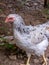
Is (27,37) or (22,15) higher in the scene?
(27,37)

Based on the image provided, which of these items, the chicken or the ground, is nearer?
the chicken

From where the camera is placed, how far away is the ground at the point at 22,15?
422cm

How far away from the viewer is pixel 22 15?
19.1 ft

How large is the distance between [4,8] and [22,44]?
2.53 m

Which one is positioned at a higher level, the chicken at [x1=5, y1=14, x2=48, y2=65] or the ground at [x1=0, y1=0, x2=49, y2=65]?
the chicken at [x1=5, y1=14, x2=48, y2=65]

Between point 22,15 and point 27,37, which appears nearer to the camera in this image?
point 27,37

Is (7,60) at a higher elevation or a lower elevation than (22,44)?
lower

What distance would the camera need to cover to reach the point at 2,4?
6348 mm

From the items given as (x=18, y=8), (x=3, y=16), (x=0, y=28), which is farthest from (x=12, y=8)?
(x=0, y=28)

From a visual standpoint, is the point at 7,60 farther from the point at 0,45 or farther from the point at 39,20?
the point at 39,20

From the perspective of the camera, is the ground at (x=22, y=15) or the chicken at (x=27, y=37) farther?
the ground at (x=22, y=15)

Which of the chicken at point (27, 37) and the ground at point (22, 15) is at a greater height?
the chicken at point (27, 37)

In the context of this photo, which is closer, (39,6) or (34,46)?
(34,46)

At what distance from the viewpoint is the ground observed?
13.9ft
